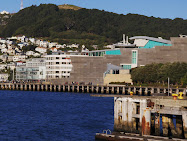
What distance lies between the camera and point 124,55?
176 metres

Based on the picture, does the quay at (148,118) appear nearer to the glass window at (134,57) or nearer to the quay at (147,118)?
the quay at (147,118)

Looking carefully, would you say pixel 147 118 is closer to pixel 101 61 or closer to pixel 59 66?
pixel 101 61

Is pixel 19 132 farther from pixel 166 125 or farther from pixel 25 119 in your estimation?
pixel 166 125

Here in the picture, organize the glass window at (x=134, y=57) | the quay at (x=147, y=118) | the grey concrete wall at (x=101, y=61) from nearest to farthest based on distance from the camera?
the quay at (x=147, y=118), the grey concrete wall at (x=101, y=61), the glass window at (x=134, y=57)

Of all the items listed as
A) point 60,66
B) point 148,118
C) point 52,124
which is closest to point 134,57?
point 60,66

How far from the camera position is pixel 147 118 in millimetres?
41688

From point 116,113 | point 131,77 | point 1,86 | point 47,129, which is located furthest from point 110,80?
point 116,113

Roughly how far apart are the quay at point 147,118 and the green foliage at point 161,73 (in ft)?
312

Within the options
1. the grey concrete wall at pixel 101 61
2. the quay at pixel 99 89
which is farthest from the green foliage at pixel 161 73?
the grey concrete wall at pixel 101 61

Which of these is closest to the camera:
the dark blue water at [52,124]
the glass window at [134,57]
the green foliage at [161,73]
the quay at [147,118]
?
the quay at [147,118]

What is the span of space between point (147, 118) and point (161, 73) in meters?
106

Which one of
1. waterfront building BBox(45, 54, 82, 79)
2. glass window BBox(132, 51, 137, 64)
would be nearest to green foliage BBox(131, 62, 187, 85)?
glass window BBox(132, 51, 137, 64)

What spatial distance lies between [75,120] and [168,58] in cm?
Answer: 10640

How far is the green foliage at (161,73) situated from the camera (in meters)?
143
